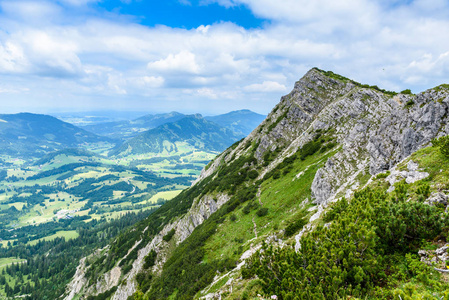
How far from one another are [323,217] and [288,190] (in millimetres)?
29575

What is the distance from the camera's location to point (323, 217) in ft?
72.2

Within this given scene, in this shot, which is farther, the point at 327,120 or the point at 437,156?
the point at 327,120

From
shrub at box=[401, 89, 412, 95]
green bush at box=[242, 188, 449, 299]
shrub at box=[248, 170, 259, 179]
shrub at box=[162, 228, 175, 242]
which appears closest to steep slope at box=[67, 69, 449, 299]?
green bush at box=[242, 188, 449, 299]

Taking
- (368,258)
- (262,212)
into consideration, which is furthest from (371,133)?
(368,258)

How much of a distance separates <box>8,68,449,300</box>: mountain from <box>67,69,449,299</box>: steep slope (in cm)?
24

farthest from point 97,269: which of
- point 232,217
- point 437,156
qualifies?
point 437,156

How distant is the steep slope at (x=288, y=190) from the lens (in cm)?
2892

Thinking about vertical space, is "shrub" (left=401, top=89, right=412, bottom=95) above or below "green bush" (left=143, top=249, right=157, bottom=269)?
above

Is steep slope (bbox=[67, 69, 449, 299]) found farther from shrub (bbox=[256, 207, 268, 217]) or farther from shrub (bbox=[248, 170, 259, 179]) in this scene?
shrub (bbox=[248, 170, 259, 179])

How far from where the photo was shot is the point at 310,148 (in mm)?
65375

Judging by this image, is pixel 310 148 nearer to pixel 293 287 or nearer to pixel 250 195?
pixel 250 195

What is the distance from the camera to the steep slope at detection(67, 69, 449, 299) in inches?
1139

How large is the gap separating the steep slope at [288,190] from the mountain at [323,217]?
0.78ft

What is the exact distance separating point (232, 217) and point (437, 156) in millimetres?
43516
